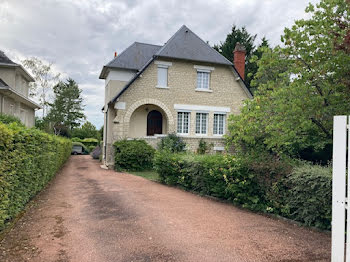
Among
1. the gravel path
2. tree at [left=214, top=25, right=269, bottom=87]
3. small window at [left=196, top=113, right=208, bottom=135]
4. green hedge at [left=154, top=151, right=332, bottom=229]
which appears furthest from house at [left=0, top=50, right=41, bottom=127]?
tree at [left=214, top=25, right=269, bottom=87]

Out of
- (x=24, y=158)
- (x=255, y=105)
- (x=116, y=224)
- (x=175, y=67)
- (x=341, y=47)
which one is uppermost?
(x=175, y=67)

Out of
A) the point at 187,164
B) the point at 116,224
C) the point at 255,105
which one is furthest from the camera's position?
the point at 187,164

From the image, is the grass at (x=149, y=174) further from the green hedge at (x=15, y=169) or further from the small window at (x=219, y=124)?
the small window at (x=219, y=124)

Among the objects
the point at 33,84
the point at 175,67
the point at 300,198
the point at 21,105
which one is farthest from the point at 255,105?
the point at 33,84

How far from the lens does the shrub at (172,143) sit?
1722 cm

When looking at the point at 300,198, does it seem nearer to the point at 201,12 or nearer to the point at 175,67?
the point at 201,12

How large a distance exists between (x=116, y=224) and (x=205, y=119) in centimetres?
1456

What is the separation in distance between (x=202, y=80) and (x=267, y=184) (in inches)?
544

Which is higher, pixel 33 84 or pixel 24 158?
pixel 33 84

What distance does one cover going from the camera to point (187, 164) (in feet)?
32.7

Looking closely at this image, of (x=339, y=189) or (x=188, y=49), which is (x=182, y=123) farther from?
(x=339, y=189)

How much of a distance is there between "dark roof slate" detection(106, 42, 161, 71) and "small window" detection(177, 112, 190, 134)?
443 cm

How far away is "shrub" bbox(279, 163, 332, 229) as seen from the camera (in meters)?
5.32

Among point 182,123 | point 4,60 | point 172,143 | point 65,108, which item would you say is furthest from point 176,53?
point 65,108
